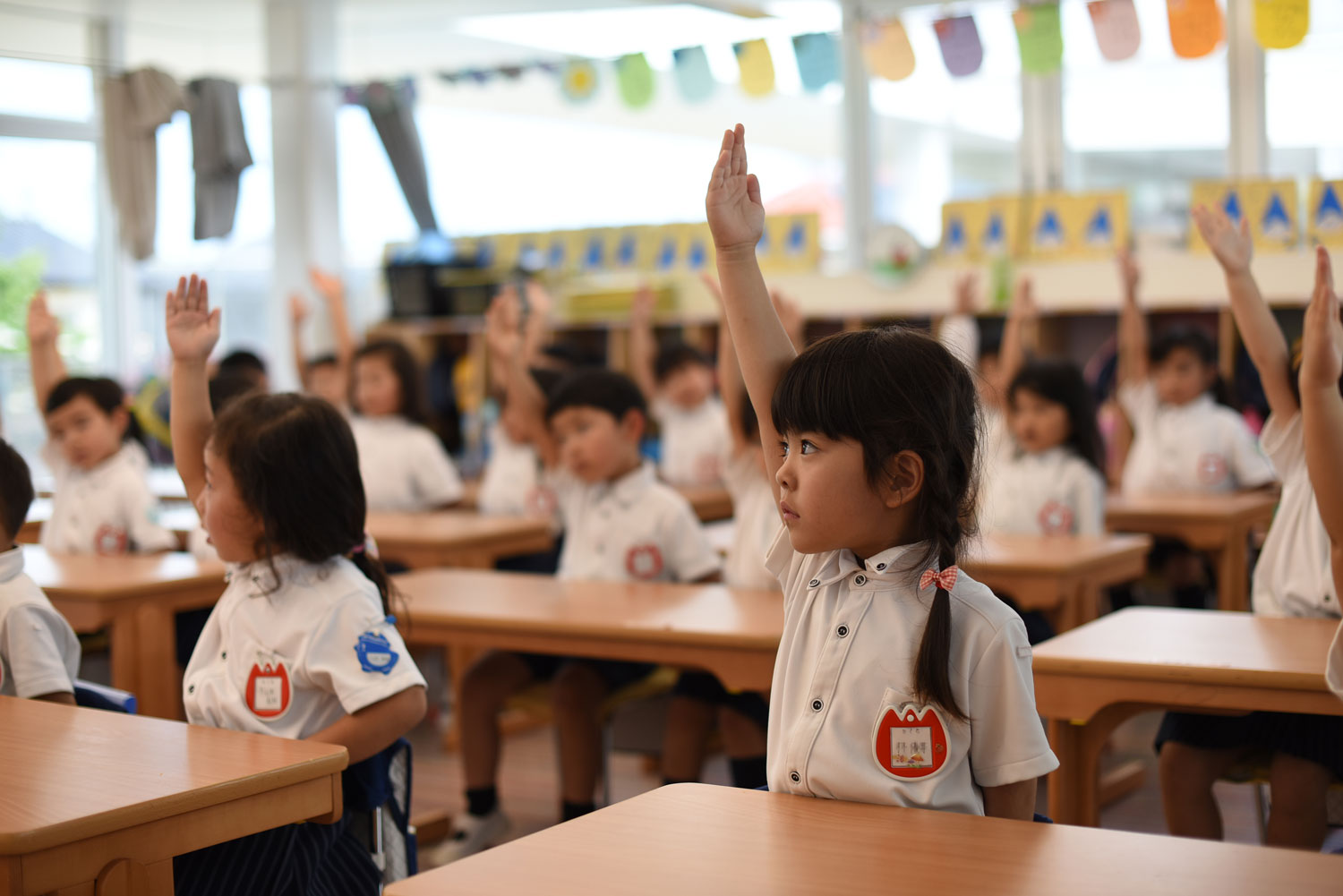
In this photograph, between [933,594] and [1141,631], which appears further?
[1141,631]

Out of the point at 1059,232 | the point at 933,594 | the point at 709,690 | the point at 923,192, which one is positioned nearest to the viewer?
the point at 933,594

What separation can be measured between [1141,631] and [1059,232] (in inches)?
160

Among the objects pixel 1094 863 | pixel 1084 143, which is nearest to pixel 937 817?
pixel 1094 863

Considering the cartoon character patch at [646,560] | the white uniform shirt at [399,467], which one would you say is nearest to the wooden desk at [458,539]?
the white uniform shirt at [399,467]

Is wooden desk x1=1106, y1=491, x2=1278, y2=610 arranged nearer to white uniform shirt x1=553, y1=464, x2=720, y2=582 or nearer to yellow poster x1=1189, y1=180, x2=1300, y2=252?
white uniform shirt x1=553, y1=464, x2=720, y2=582

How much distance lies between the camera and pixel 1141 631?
2.15m

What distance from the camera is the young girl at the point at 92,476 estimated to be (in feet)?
11.9

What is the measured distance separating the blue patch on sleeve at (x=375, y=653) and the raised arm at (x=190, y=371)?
0.40 metres

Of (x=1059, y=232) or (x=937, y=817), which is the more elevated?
(x=1059, y=232)

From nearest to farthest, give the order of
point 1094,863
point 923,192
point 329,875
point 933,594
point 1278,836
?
point 1094,863 < point 933,594 < point 329,875 < point 1278,836 < point 923,192

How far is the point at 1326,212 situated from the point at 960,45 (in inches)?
64.3

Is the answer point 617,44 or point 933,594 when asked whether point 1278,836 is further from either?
point 617,44

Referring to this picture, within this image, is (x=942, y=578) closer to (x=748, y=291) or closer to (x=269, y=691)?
(x=748, y=291)

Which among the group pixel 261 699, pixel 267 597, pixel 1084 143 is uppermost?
pixel 1084 143
